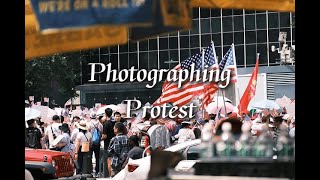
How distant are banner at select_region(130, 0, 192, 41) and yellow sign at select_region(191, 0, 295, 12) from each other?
33.6 inches

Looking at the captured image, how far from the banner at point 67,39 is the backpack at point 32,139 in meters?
6.60

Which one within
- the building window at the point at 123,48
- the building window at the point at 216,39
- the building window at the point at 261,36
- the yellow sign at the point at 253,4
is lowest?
the building window at the point at 123,48

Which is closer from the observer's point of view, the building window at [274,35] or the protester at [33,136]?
the protester at [33,136]

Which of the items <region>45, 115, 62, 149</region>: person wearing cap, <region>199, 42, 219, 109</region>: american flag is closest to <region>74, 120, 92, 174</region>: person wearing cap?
<region>45, 115, 62, 149</region>: person wearing cap

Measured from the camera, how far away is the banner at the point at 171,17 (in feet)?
10.2

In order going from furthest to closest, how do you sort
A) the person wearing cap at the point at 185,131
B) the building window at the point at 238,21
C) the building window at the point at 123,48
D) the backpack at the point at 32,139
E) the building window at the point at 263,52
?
the building window at the point at 263,52 → the backpack at the point at 32,139 → the building window at the point at 238,21 → the person wearing cap at the point at 185,131 → the building window at the point at 123,48

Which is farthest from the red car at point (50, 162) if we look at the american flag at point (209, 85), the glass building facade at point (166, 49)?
the american flag at point (209, 85)

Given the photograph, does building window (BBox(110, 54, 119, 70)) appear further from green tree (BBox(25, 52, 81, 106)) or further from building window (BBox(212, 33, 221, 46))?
building window (BBox(212, 33, 221, 46))

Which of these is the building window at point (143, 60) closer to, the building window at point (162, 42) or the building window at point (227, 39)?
the building window at point (162, 42)

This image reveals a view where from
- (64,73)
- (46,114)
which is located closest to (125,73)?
(64,73)
